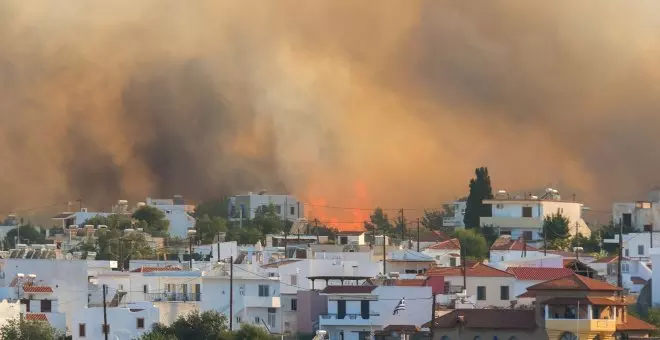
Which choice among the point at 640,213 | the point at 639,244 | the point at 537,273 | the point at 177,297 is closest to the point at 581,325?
the point at 537,273

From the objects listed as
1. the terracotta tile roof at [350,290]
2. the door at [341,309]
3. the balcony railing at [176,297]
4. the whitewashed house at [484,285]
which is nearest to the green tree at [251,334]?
the door at [341,309]

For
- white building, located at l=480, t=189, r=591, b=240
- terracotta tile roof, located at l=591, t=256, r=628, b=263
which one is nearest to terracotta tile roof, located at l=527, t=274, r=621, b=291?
terracotta tile roof, located at l=591, t=256, r=628, b=263

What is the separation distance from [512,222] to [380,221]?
30.9 feet

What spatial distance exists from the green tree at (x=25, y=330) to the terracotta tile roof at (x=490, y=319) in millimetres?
10063

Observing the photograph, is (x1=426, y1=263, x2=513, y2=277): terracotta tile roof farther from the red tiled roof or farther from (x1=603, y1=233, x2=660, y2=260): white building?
(x1=603, y1=233, x2=660, y2=260): white building

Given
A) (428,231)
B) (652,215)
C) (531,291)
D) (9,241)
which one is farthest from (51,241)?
(531,291)

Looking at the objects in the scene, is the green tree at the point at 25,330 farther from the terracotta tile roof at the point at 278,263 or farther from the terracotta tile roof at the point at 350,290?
the terracotta tile roof at the point at 278,263

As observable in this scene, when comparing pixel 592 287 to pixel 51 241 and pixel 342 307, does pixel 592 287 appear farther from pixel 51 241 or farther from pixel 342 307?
pixel 51 241

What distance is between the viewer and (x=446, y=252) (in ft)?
240

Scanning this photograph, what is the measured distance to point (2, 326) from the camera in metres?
56.0

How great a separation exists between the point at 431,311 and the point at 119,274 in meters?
11.8

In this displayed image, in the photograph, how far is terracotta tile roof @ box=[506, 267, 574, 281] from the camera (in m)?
58.7

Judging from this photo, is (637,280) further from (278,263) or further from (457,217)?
(457,217)

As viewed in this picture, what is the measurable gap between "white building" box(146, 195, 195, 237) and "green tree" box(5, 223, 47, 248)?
453 cm
